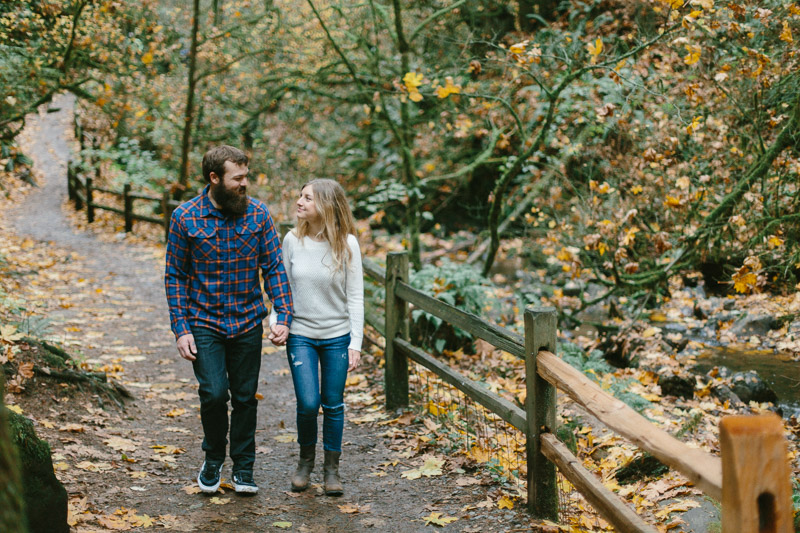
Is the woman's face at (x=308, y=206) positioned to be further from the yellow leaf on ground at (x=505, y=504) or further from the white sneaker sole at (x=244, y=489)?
the yellow leaf on ground at (x=505, y=504)

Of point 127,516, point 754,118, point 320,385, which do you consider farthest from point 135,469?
point 754,118

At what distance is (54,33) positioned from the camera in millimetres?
8914

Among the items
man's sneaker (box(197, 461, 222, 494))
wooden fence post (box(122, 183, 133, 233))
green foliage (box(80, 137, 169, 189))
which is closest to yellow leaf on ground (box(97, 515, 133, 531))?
man's sneaker (box(197, 461, 222, 494))

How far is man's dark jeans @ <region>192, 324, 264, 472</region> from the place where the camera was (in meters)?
3.84

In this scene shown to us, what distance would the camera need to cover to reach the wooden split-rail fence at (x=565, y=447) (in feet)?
6.48

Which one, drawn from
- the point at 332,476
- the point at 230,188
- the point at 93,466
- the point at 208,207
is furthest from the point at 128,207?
the point at 332,476

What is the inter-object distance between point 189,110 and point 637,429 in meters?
12.6

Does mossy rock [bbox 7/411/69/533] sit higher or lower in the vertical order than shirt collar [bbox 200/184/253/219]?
lower

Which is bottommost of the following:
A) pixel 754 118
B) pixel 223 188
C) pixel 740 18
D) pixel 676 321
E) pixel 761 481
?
pixel 676 321

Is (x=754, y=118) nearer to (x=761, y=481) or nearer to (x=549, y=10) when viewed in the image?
(x=761, y=481)

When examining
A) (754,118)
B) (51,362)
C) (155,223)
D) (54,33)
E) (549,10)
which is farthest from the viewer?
(155,223)

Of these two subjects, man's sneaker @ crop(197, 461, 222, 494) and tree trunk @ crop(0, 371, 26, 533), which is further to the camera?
man's sneaker @ crop(197, 461, 222, 494)

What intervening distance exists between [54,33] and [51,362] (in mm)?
5526

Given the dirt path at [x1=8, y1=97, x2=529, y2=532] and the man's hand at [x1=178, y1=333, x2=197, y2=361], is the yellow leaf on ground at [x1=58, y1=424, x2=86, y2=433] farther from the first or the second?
→ the man's hand at [x1=178, y1=333, x2=197, y2=361]
